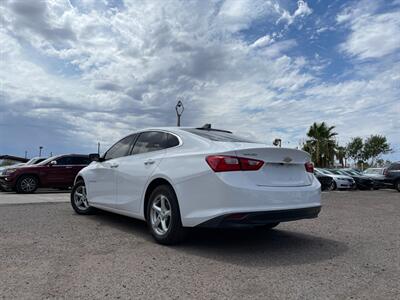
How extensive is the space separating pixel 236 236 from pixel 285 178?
1.44 m

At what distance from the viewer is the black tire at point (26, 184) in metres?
15.5

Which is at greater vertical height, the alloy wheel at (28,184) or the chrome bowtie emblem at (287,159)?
the chrome bowtie emblem at (287,159)

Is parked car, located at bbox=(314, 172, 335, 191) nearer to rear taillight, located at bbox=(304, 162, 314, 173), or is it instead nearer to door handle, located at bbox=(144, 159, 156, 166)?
rear taillight, located at bbox=(304, 162, 314, 173)

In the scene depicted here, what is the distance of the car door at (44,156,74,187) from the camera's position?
52.5 ft

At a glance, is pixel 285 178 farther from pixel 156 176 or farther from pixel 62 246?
pixel 62 246

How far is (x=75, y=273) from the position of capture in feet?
12.6

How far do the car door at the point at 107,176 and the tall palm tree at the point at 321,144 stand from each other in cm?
4261

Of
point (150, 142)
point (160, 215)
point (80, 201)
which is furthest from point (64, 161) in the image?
point (160, 215)

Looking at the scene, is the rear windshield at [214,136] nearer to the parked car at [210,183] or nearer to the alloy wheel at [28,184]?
the parked car at [210,183]

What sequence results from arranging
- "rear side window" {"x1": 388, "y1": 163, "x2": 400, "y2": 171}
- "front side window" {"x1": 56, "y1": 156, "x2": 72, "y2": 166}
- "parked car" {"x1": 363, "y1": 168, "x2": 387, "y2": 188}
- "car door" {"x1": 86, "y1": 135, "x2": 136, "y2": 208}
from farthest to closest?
"parked car" {"x1": 363, "y1": 168, "x2": 387, "y2": 188}, "rear side window" {"x1": 388, "y1": 163, "x2": 400, "y2": 171}, "front side window" {"x1": 56, "y1": 156, "x2": 72, "y2": 166}, "car door" {"x1": 86, "y1": 135, "x2": 136, "y2": 208}

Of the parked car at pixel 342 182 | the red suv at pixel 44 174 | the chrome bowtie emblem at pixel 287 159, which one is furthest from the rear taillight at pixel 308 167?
the parked car at pixel 342 182

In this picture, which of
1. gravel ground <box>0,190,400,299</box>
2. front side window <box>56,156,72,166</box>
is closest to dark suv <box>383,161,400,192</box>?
gravel ground <box>0,190,400,299</box>

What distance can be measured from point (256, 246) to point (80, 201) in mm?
4227

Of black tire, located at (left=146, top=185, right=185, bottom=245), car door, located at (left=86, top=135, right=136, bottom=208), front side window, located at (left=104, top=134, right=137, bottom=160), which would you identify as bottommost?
black tire, located at (left=146, top=185, right=185, bottom=245)
